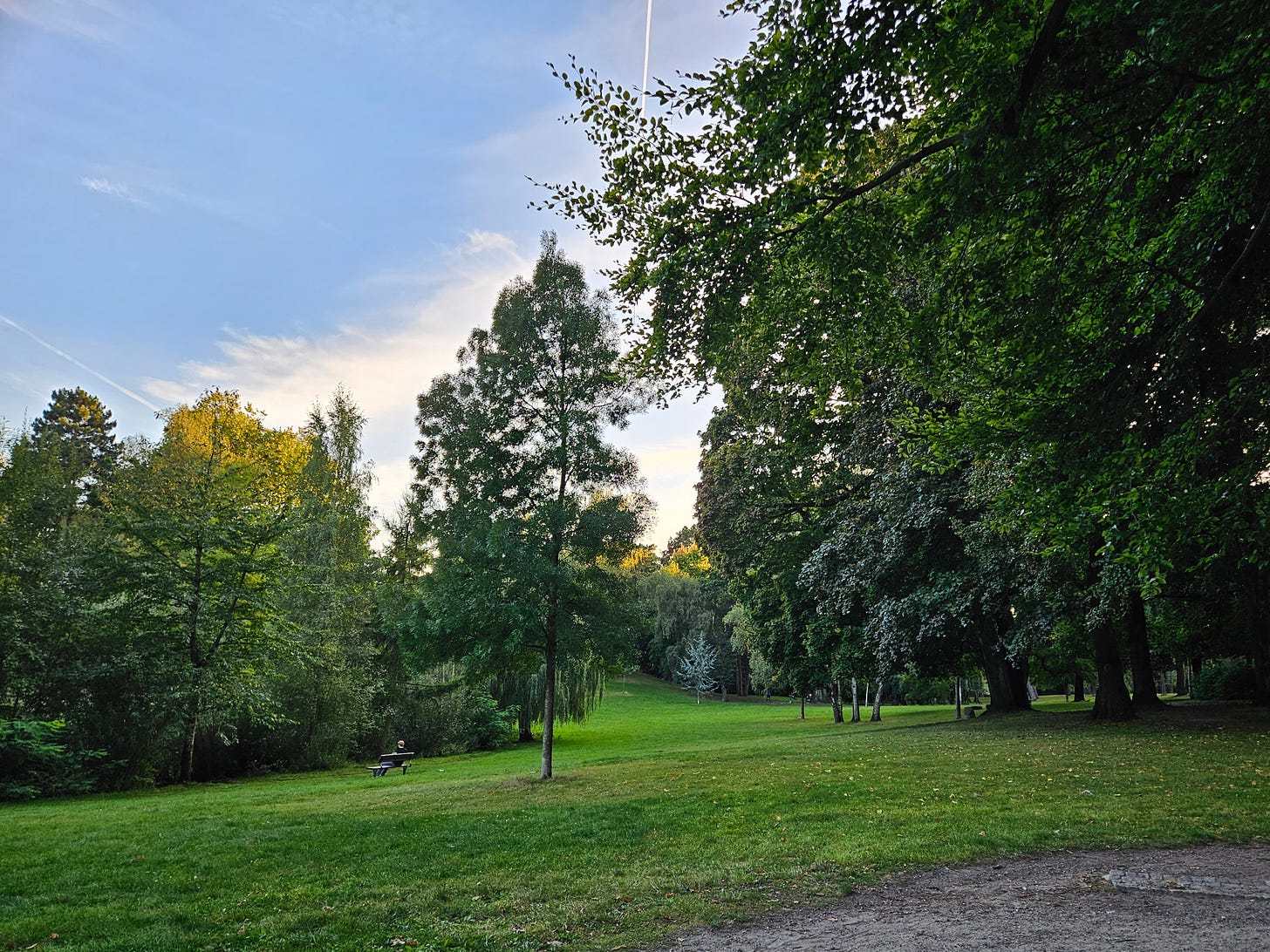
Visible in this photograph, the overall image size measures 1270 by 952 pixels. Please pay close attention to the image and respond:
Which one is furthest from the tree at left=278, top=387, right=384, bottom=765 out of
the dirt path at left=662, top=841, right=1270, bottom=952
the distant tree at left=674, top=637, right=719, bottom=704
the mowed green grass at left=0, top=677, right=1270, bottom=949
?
the distant tree at left=674, top=637, right=719, bottom=704

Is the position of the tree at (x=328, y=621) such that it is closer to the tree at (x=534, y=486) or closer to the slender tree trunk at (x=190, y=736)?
the slender tree trunk at (x=190, y=736)

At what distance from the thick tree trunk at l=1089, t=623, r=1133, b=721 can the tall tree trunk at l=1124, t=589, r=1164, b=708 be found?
0.61 m

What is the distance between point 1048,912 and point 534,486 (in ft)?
37.4

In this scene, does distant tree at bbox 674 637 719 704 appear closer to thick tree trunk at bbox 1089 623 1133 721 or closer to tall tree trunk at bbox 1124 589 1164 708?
tall tree trunk at bbox 1124 589 1164 708

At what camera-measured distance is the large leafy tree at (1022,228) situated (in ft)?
16.4

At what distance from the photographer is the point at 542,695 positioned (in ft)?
99.2

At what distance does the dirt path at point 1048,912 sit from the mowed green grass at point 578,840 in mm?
424

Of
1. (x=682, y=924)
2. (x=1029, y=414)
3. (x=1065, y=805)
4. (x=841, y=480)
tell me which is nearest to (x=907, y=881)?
(x=682, y=924)

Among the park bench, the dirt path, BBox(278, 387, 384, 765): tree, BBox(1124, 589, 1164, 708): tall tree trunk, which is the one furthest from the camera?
BBox(278, 387, 384, 765): tree

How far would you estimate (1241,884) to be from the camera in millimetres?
5473

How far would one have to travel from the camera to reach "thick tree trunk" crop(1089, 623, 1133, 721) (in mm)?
18703

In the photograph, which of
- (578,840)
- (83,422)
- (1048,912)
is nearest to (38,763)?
(578,840)

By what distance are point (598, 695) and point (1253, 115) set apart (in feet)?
82.8

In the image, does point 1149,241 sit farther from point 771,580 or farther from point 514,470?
point 771,580
